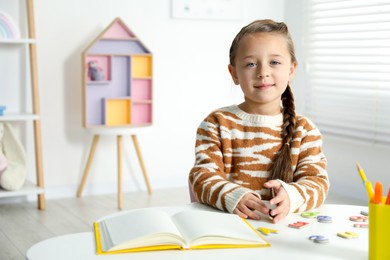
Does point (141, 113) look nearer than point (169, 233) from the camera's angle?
No

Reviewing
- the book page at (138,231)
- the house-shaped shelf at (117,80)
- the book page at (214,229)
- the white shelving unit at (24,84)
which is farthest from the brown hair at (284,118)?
the house-shaped shelf at (117,80)

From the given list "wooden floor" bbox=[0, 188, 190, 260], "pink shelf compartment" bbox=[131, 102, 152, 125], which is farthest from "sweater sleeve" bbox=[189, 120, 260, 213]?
"pink shelf compartment" bbox=[131, 102, 152, 125]

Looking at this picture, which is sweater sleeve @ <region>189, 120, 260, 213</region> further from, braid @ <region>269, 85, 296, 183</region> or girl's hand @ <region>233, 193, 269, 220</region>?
braid @ <region>269, 85, 296, 183</region>

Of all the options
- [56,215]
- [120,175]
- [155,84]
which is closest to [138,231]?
[56,215]

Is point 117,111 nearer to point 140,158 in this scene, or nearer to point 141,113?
point 141,113

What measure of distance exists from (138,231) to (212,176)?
419 millimetres

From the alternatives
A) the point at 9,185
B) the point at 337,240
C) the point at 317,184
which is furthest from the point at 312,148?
the point at 9,185

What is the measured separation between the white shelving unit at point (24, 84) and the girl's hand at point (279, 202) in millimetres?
2209

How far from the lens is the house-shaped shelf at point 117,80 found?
3645 millimetres

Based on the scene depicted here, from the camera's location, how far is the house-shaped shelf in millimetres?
3645

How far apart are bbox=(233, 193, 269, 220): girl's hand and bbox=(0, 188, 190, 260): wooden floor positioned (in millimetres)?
1536

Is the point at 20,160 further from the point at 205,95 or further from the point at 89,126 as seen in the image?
the point at 205,95

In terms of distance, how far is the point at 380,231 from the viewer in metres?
1.04

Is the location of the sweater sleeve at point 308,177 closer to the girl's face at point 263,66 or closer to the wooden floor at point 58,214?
the girl's face at point 263,66
